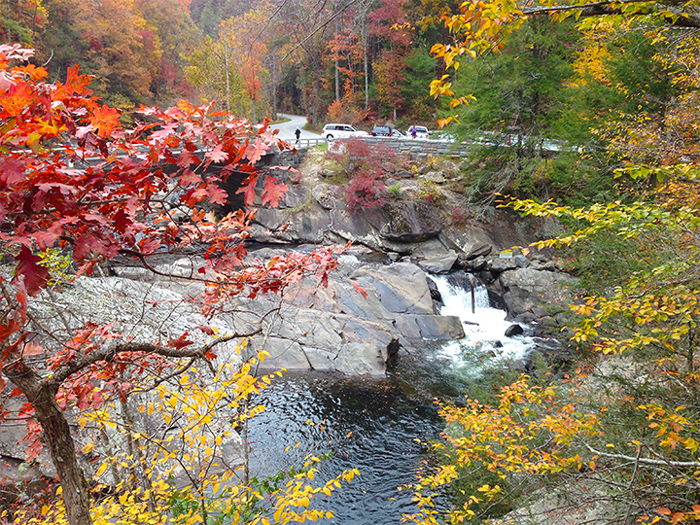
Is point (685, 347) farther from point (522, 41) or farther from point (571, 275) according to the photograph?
point (522, 41)

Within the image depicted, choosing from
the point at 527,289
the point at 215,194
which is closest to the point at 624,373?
the point at 215,194

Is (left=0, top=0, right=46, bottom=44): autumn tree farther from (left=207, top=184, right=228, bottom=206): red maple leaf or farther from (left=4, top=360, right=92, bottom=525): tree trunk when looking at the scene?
(left=207, top=184, right=228, bottom=206): red maple leaf

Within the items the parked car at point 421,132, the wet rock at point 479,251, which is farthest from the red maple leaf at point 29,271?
the parked car at point 421,132

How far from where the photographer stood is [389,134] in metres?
31.2

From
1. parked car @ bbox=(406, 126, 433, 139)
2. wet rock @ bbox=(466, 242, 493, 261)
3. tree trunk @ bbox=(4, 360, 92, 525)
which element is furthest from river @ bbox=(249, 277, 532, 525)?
parked car @ bbox=(406, 126, 433, 139)

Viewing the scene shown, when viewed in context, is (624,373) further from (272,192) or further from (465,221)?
(465,221)

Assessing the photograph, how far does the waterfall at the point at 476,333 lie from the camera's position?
475 inches

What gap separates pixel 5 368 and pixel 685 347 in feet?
19.9

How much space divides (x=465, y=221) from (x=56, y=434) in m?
21.0

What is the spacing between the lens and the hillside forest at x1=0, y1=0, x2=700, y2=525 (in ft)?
6.19

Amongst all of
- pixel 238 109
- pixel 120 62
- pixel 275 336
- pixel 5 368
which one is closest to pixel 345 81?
pixel 238 109

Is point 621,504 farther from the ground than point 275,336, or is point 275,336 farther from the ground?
point 621,504

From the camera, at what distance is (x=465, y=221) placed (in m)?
21.5

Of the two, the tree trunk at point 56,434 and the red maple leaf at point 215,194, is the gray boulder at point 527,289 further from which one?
the tree trunk at point 56,434
